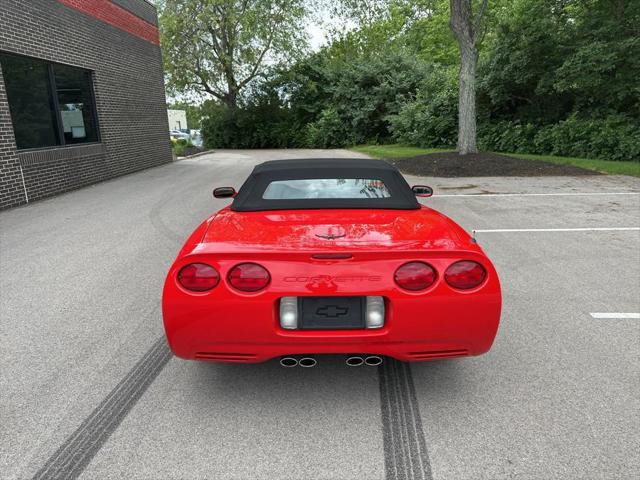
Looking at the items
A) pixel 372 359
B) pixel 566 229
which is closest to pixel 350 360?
pixel 372 359

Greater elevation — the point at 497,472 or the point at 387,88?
the point at 387,88

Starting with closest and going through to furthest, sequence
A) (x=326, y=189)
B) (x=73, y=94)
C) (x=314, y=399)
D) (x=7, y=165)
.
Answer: (x=314, y=399) < (x=326, y=189) < (x=7, y=165) < (x=73, y=94)

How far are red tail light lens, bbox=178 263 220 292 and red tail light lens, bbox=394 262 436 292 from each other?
96 cm

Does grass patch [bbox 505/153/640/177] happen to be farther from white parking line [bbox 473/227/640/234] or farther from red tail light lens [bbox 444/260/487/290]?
red tail light lens [bbox 444/260/487/290]

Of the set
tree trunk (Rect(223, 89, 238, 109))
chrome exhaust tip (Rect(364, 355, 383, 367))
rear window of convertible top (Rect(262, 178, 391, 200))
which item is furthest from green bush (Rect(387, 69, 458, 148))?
chrome exhaust tip (Rect(364, 355, 383, 367))

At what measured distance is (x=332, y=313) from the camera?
8.63 feet

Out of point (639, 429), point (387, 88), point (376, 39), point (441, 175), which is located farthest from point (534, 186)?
point (376, 39)

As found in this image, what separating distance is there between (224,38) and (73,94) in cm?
2488

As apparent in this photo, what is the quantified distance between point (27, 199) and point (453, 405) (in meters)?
10.4

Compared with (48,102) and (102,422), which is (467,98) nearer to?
(48,102)

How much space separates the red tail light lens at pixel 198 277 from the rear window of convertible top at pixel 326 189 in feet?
3.82

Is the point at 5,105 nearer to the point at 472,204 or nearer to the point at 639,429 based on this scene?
the point at 472,204

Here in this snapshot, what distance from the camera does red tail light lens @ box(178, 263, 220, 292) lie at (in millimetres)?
2650

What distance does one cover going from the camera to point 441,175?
1444 cm
